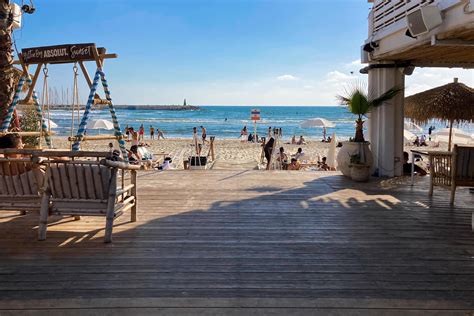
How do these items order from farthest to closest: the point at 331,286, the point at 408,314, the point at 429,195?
A: the point at 429,195
the point at 331,286
the point at 408,314

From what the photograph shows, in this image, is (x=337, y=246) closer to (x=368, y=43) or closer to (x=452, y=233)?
(x=452, y=233)

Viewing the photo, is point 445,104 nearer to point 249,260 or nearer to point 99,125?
point 249,260

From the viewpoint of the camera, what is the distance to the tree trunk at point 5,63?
18.4 ft

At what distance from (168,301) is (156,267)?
22.3 inches

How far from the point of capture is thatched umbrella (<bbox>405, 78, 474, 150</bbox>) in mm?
8625

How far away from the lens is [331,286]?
2.59 metres

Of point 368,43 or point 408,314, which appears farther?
point 368,43

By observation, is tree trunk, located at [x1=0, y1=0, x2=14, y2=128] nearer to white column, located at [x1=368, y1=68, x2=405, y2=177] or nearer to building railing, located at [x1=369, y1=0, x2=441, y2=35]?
building railing, located at [x1=369, y1=0, x2=441, y2=35]

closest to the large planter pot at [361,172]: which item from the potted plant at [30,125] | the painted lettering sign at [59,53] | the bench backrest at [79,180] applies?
the painted lettering sign at [59,53]

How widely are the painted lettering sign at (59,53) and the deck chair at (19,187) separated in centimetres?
246

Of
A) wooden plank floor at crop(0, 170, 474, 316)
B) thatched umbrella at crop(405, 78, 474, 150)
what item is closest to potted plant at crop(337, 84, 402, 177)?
thatched umbrella at crop(405, 78, 474, 150)

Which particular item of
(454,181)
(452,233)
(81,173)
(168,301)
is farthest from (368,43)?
(168,301)

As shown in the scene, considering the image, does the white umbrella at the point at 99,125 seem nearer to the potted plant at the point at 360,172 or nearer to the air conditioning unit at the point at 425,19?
the potted plant at the point at 360,172

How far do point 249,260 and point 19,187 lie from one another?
2.17m
